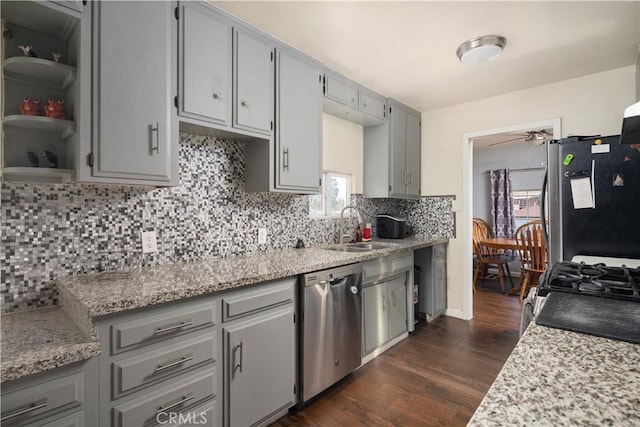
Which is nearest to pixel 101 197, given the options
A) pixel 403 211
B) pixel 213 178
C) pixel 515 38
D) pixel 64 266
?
pixel 64 266

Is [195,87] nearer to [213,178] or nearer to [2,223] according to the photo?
[213,178]

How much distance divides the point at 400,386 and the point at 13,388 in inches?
78.5

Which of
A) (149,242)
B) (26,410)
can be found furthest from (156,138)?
(26,410)

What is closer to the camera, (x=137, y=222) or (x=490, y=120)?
(x=137, y=222)

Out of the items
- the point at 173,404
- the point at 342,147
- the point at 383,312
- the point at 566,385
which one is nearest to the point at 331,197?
the point at 342,147

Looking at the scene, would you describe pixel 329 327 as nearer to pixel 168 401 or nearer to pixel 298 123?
pixel 168 401

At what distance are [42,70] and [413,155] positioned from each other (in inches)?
125

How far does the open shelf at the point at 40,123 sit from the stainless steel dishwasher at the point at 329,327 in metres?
1.33

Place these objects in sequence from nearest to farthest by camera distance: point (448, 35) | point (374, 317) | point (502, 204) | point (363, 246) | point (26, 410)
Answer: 1. point (26, 410)
2. point (448, 35)
3. point (374, 317)
4. point (363, 246)
5. point (502, 204)

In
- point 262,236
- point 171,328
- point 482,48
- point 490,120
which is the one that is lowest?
point 171,328

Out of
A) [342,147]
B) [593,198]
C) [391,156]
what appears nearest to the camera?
[593,198]

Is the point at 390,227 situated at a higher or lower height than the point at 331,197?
lower

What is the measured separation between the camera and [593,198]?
6.30ft

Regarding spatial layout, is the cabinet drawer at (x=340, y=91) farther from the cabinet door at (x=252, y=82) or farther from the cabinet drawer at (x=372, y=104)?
the cabinet door at (x=252, y=82)
